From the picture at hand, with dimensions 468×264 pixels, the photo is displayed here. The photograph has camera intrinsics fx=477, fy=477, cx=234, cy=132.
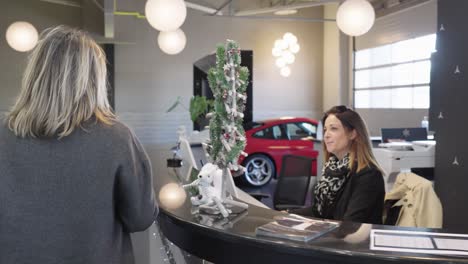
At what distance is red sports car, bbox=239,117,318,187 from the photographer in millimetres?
8141

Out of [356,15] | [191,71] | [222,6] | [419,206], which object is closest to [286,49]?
[222,6]

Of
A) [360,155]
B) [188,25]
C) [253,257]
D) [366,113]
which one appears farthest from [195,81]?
[253,257]

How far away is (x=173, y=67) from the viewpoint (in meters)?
11.1

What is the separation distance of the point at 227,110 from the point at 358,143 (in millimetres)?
960

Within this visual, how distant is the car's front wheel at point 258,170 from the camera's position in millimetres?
8141

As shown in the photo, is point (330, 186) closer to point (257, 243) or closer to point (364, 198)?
point (364, 198)

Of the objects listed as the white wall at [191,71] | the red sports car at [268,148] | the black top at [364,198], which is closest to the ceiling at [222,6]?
the white wall at [191,71]

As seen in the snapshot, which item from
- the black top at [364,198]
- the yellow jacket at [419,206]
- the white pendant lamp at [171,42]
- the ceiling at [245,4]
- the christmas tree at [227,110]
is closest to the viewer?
the christmas tree at [227,110]

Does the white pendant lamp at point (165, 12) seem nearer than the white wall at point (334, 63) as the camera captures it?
Yes

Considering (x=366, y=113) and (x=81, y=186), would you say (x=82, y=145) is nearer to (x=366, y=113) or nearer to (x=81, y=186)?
(x=81, y=186)

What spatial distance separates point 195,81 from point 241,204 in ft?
30.7

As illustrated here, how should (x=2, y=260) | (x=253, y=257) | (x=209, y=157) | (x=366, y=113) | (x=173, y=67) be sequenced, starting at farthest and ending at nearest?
(x=173, y=67)
(x=366, y=113)
(x=209, y=157)
(x=253, y=257)
(x=2, y=260)

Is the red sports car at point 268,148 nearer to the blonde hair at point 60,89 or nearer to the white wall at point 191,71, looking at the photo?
the white wall at point 191,71

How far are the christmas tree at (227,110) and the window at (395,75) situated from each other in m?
6.76
